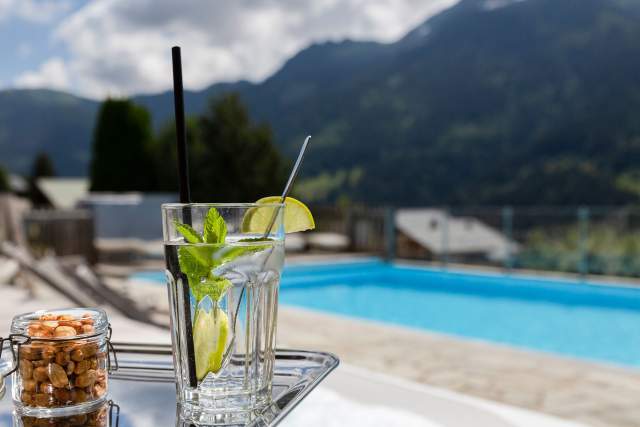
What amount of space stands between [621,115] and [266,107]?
27319mm

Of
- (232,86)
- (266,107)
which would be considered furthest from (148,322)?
(232,86)

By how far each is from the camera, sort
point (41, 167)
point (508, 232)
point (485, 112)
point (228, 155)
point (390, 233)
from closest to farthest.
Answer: point (508, 232), point (390, 233), point (228, 155), point (485, 112), point (41, 167)

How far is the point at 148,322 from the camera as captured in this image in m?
3.92

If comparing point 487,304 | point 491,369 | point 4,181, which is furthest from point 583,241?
point 4,181

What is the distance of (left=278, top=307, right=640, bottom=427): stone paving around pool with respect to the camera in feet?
9.39

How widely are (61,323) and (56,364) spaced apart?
0.17 feet

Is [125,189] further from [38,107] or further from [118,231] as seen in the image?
[38,107]

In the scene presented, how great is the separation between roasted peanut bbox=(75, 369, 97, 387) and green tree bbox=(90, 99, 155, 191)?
31668 millimetres

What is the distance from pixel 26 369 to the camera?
0.72 meters

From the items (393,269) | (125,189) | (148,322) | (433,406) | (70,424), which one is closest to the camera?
(70,424)

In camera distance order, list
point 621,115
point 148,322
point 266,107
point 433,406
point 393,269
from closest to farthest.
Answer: point 433,406, point 148,322, point 393,269, point 621,115, point 266,107

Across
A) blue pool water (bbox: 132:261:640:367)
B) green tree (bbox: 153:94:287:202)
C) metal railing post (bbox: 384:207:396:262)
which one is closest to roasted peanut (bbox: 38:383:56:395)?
blue pool water (bbox: 132:261:640:367)

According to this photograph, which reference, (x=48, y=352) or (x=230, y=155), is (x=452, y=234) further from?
(x=230, y=155)

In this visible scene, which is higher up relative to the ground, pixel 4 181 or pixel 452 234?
pixel 4 181
